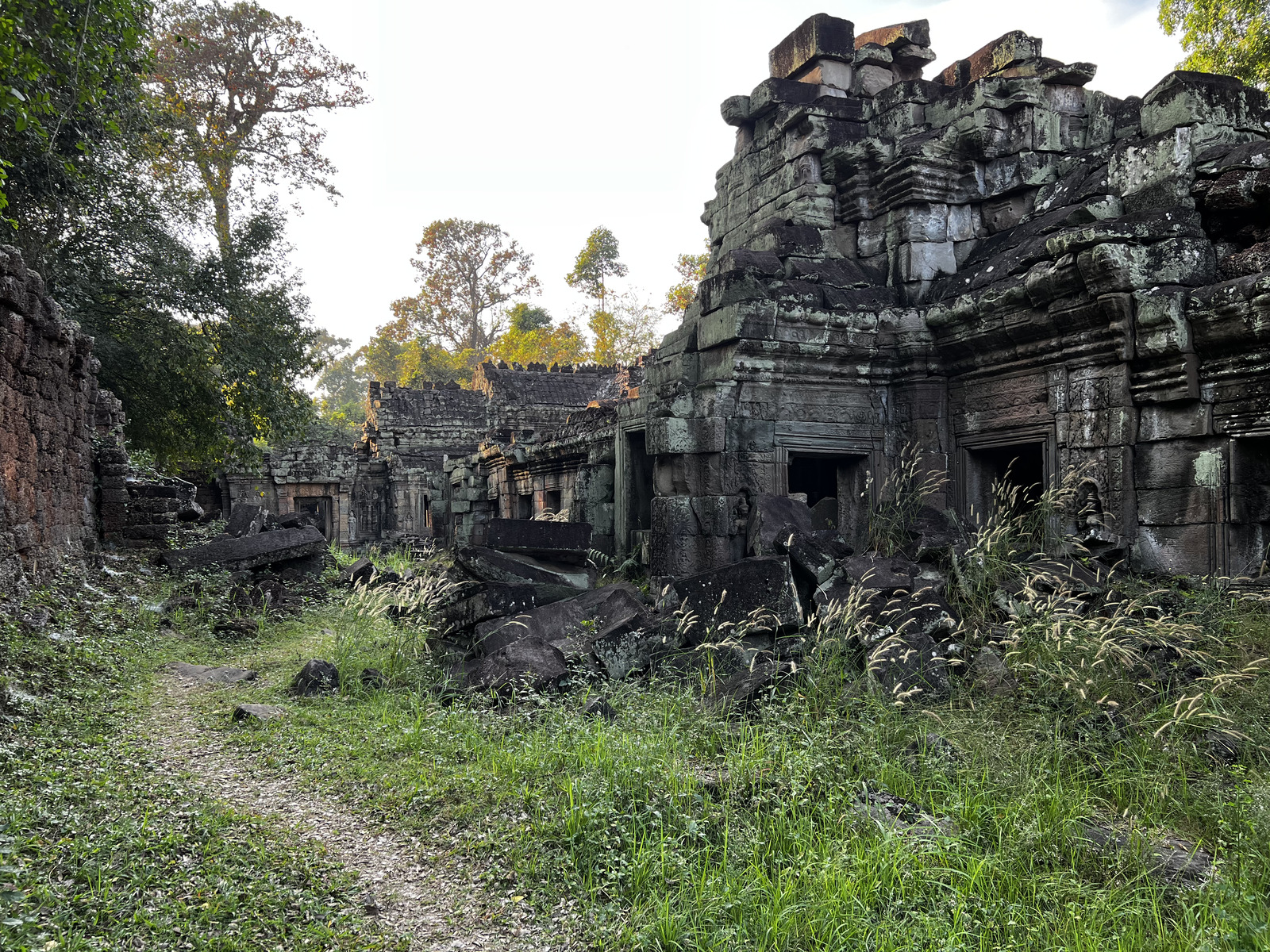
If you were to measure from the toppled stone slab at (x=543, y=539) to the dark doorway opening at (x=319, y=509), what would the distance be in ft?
55.7

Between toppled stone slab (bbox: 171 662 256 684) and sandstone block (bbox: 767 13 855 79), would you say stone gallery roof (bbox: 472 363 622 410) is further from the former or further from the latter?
toppled stone slab (bbox: 171 662 256 684)

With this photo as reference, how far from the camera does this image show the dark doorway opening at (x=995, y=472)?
750cm

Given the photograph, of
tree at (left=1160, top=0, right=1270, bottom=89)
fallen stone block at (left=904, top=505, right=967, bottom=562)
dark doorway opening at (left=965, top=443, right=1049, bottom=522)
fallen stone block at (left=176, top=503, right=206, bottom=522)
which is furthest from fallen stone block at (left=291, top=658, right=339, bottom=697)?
tree at (left=1160, top=0, right=1270, bottom=89)

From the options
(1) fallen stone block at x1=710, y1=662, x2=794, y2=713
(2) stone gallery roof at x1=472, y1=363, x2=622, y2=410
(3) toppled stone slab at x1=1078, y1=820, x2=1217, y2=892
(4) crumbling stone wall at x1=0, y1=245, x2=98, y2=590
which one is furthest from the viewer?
(2) stone gallery roof at x1=472, y1=363, x2=622, y2=410

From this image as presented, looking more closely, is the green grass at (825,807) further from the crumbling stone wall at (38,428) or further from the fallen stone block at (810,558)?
the crumbling stone wall at (38,428)

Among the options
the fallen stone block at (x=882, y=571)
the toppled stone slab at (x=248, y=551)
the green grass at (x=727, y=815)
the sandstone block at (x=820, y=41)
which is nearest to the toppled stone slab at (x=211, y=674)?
the green grass at (x=727, y=815)

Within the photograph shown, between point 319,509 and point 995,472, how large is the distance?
2045cm

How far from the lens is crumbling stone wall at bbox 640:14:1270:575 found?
18.4ft

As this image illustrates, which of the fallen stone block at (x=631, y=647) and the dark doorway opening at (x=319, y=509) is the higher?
the dark doorway opening at (x=319, y=509)

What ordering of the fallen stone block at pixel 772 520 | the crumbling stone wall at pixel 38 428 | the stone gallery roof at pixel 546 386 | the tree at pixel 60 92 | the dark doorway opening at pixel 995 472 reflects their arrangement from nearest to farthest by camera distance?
the crumbling stone wall at pixel 38 428
the fallen stone block at pixel 772 520
the tree at pixel 60 92
the dark doorway opening at pixel 995 472
the stone gallery roof at pixel 546 386

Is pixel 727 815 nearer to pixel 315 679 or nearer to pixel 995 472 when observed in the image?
pixel 315 679

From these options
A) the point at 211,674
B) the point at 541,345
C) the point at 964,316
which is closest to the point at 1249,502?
the point at 964,316

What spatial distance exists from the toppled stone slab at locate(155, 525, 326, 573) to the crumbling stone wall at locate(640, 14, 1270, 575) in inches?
193

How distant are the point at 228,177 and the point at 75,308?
30.8 feet
